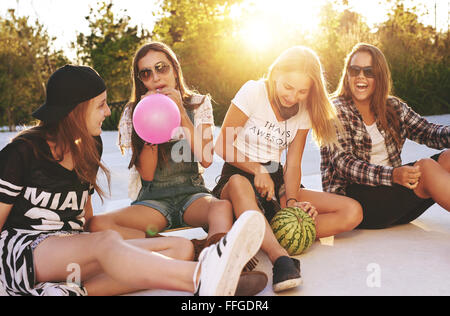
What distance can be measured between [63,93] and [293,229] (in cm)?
184

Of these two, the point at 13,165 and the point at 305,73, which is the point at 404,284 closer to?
the point at 305,73

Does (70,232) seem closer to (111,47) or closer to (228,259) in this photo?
(228,259)

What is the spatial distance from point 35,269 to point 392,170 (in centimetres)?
270

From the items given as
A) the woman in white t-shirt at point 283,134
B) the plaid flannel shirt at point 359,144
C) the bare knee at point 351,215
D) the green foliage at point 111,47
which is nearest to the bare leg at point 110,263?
the woman in white t-shirt at point 283,134

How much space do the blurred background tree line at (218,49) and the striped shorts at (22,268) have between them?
772 cm

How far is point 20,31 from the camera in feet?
78.2

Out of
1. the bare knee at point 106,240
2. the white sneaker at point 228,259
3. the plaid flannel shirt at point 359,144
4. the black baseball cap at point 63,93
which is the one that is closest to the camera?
the white sneaker at point 228,259

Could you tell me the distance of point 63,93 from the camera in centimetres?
275

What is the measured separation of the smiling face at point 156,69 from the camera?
365 centimetres

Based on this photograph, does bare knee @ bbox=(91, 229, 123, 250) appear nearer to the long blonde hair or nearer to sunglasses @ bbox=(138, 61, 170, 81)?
sunglasses @ bbox=(138, 61, 170, 81)

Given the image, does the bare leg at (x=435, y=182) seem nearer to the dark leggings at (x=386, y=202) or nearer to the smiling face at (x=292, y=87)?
the dark leggings at (x=386, y=202)

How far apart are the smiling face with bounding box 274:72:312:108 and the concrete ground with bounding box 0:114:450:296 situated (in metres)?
1.20

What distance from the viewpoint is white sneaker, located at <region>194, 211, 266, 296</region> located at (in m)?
2.22

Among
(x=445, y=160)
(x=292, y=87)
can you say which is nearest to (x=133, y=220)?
(x=292, y=87)
